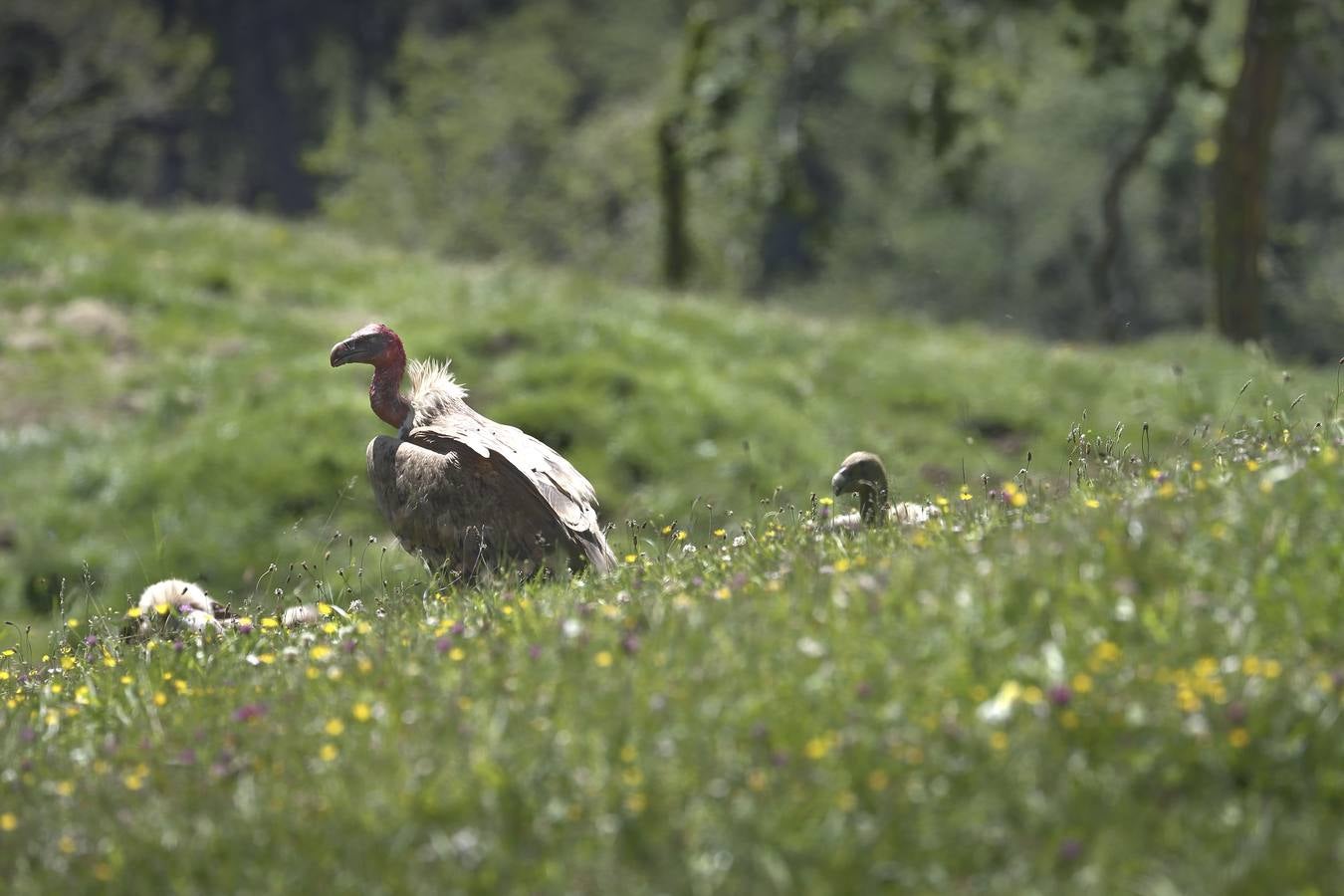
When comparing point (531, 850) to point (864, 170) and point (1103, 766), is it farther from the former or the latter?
point (864, 170)

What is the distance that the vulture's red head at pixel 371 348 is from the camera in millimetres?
8359

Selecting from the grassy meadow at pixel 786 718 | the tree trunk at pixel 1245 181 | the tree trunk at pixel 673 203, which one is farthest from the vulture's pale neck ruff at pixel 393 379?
the tree trunk at pixel 673 203

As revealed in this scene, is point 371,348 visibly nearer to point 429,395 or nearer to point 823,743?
point 429,395

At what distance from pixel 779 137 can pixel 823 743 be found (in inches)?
917

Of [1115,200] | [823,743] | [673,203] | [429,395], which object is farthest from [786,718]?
[1115,200]

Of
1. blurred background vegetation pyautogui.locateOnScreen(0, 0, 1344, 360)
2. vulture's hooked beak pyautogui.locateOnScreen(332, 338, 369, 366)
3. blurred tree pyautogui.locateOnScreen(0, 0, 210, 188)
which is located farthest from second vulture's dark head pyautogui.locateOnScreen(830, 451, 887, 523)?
blurred tree pyautogui.locateOnScreen(0, 0, 210, 188)

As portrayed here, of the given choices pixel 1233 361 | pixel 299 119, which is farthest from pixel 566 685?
pixel 299 119

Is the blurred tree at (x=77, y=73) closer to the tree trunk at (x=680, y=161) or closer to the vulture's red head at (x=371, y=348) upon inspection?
the tree trunk at (x=680, y=161)

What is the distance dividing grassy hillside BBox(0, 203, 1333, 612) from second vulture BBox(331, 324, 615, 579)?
5686 millimetres

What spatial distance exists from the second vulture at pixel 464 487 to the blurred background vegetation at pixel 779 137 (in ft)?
34.0

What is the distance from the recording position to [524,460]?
26.7 feet

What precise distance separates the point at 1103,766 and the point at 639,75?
9785 centimetres

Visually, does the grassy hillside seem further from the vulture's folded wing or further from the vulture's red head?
the vulture's red head

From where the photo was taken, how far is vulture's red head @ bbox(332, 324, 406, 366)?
8359 mm
